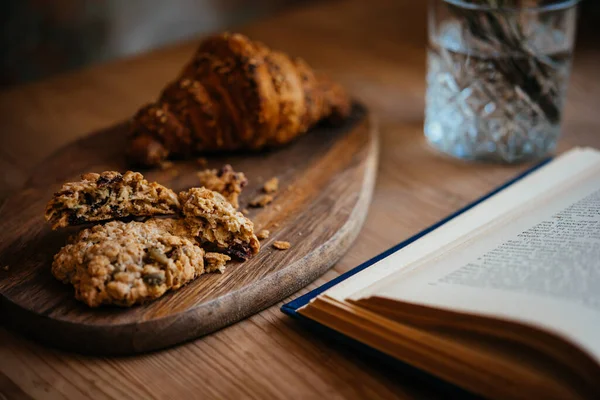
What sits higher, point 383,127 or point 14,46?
point 14,46

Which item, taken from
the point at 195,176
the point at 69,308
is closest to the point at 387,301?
the point at 69,308

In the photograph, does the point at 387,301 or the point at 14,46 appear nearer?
the point at 387,301

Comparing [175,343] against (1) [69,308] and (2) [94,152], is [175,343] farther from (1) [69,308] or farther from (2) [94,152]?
(2) [94,152]

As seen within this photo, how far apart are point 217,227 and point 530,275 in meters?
0.40

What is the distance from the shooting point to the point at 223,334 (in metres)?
0.83

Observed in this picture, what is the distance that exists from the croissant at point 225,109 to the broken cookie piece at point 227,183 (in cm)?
12

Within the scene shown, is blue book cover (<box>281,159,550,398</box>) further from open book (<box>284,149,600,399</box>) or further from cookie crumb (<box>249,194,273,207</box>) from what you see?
cookie crumb (<box>249,194,273,207</box>)

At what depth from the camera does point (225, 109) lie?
1.17 meters

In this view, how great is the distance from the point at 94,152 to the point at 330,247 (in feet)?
1.72

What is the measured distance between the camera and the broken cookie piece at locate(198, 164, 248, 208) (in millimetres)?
1034

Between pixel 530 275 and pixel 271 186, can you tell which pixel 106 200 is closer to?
pixel 271 186

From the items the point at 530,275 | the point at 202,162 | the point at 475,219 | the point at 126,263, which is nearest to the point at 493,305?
the point at 530,275

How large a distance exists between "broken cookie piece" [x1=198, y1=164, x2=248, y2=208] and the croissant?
12cm

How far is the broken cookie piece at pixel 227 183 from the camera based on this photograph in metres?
1.03
